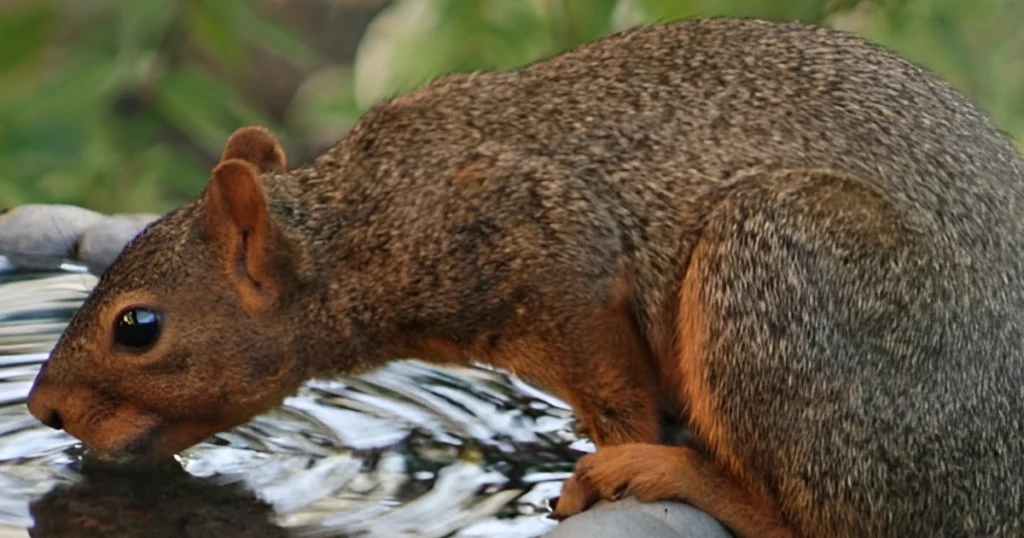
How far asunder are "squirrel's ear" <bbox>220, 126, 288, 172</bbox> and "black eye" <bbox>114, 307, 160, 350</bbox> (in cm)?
38

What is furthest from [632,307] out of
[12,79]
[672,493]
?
[12,79]

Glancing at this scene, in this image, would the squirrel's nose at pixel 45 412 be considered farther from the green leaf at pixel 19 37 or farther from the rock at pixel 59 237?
the green leaf at pixel 19 37

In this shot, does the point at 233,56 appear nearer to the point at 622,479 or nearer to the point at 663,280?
the point at 663,280

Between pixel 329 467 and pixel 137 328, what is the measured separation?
40 cm

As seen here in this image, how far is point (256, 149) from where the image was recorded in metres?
3.33

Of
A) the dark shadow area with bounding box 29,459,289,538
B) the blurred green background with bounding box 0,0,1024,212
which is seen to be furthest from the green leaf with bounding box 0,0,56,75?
the dark shadow area with bounding box 29,459,289,538

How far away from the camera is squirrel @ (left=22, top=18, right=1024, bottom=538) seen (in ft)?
8.73

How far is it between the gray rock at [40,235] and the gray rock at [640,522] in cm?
169

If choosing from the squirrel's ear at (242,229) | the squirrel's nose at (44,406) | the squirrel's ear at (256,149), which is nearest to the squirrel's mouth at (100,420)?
the squirrel's nose at (44,406)

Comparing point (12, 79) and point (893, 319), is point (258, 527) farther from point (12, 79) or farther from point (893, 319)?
point (12, 79)

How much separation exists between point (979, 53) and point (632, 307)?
1710mm

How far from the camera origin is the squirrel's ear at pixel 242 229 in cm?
296

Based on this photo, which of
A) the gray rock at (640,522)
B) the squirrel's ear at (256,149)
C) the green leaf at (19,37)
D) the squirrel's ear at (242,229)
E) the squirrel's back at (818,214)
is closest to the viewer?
the gray rock at (640,522)

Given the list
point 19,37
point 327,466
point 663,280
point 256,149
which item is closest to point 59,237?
point 19,37
